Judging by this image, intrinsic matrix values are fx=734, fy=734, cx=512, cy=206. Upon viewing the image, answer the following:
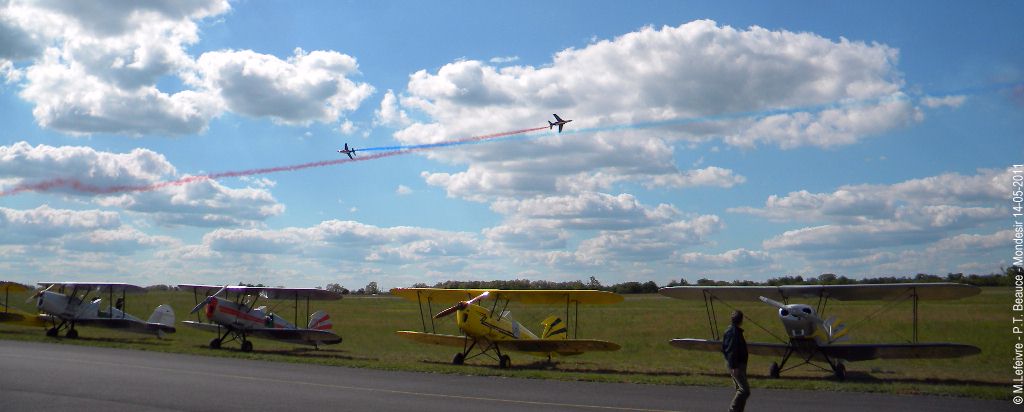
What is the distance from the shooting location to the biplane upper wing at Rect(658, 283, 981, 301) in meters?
19.8

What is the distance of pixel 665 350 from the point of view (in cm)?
3177

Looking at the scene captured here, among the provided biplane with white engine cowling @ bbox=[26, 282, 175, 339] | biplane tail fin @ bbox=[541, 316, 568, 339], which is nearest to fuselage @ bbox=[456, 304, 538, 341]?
biplane tail fin @ bbox=[541, 316, 568, 339]

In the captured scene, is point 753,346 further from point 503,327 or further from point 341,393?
point 341,393

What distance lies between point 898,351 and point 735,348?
1133 centimetres

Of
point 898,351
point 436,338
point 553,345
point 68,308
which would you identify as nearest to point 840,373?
point 898,351

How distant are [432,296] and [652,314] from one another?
2725 cm

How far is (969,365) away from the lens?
2483cm

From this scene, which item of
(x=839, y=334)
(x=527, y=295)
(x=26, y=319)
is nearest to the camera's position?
(x=839, y=334)

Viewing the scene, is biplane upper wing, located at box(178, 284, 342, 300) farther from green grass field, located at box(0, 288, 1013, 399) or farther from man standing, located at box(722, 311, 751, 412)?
man standing, located at box(722, 311, 751, 412)

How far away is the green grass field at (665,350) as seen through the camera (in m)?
19.0

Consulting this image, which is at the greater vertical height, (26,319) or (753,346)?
(26,319)

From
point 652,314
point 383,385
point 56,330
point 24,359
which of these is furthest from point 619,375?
point 652,314

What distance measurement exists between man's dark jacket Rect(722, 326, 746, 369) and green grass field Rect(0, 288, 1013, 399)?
6.14m

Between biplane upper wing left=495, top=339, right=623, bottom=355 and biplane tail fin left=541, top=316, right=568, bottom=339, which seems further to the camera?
biplane tail fin left=541, top=316, right=568, bottom=339
